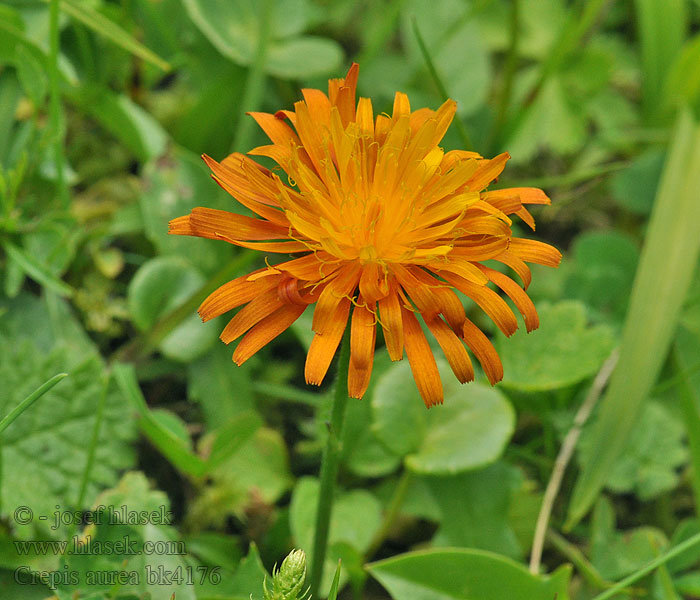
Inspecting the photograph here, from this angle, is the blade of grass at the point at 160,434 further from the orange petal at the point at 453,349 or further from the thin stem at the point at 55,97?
the orange petal at the point at 453,349

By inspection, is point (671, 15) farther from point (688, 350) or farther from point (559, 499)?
point (559, 499)

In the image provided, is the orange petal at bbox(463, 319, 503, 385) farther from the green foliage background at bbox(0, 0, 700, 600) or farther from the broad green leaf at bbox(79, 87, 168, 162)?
the broad green leaf at bbox(79, 87, 168, 162)

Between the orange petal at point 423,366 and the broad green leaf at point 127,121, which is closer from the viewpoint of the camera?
the orange petal at point 423,366

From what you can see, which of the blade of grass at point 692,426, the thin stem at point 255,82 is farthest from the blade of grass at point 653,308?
the thin stem at point 255,82

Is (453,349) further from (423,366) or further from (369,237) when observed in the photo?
(369,237)

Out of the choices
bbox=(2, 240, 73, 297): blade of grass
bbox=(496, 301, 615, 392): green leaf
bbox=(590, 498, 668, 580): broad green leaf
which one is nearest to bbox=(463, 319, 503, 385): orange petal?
bbox=(496, 301, 615, 392): green leaf

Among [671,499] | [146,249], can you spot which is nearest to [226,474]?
[146,249]

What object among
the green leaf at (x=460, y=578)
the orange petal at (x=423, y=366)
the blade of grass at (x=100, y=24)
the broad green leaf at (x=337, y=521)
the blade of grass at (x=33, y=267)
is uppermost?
the blade of grass at (x=100, y=24)
